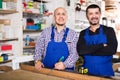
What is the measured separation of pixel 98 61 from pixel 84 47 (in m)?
0.21

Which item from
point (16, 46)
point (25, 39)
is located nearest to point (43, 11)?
point (25, 39)

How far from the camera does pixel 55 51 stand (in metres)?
2.41

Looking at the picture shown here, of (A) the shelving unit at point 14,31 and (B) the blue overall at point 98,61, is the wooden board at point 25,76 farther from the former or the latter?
(A) the shelving unit at point 14,31

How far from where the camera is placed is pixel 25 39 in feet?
13.3

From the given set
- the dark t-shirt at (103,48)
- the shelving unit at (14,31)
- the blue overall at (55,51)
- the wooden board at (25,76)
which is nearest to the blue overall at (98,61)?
the dark t-shirt at (103,48)

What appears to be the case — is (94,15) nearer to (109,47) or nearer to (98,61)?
(109,47)

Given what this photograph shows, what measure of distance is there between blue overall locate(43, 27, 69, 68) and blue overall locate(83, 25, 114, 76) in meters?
0.23

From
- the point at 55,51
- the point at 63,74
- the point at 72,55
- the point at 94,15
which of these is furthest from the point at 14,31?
the point at 63,74

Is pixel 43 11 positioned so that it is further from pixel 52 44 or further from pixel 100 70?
pixel 100 70

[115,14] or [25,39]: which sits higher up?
[115,14]

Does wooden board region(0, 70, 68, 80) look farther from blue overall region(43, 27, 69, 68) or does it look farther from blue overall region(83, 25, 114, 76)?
blue overall region(83, 25, 114, 76)

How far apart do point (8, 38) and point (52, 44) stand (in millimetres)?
1468

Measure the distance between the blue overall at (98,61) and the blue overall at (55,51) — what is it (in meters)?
0.23

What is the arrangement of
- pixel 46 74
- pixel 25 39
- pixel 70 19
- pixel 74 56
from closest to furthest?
pixel 46 74
pixel 74 56
pixel 25 39
pixel 70 19
